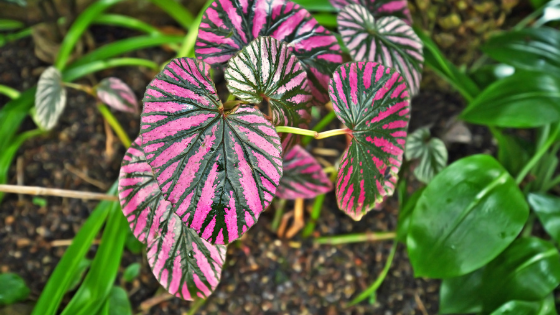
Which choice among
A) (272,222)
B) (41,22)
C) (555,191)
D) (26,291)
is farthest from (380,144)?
(41,22)

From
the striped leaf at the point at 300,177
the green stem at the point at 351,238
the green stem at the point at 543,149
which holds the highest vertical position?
the striped leaf at the point at 300,177

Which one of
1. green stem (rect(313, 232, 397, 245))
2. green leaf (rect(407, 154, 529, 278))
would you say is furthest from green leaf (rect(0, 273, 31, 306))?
green leaf (rect(407, 154, 529, 278))

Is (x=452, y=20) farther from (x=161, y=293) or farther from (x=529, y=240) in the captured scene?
(x=161, y=293)

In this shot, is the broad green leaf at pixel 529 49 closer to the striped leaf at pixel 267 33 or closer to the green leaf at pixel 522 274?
the green leaf at pixel 522 274

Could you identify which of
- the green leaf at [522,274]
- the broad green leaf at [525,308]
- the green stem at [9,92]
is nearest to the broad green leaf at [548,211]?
the green leaf at [522,274]

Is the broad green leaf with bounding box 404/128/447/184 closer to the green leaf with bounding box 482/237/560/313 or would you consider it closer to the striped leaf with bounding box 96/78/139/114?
the green leaf with bounding box 482/237/560/313
